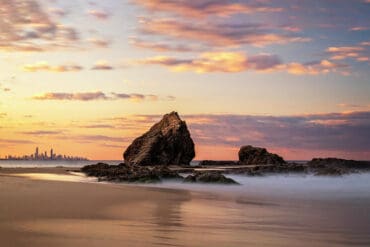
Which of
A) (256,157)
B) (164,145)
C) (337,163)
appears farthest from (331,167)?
(164,145)

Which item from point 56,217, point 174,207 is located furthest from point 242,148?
point 56,217

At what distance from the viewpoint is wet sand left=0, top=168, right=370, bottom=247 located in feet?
30.4

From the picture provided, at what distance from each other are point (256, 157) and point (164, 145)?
9004 millimetres

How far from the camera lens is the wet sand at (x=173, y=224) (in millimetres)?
9273

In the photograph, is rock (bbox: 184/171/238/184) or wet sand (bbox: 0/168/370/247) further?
rock (bbox: 184/171/238/184)

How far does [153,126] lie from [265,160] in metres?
13.3

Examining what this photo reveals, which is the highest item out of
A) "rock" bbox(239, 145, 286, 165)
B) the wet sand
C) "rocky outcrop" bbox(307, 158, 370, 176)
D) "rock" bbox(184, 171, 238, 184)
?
"rock" bbox(239, 145, 286, 165)

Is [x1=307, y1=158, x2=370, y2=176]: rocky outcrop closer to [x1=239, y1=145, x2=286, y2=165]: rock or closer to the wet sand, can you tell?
[x1=239, y1=145, x2=286, y2=165]: rock

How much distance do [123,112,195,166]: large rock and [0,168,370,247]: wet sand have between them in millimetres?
36398

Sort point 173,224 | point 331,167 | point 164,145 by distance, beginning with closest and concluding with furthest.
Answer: point 173,224 < point 331,167 < point 164,145

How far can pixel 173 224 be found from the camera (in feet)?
37.5

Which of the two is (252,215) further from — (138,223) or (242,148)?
(242,148)

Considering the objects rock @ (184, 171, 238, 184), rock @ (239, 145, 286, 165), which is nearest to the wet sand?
rock @ (184, 171, 238, 184)

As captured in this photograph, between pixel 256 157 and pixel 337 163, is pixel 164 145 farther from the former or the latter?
pixel 337 163
